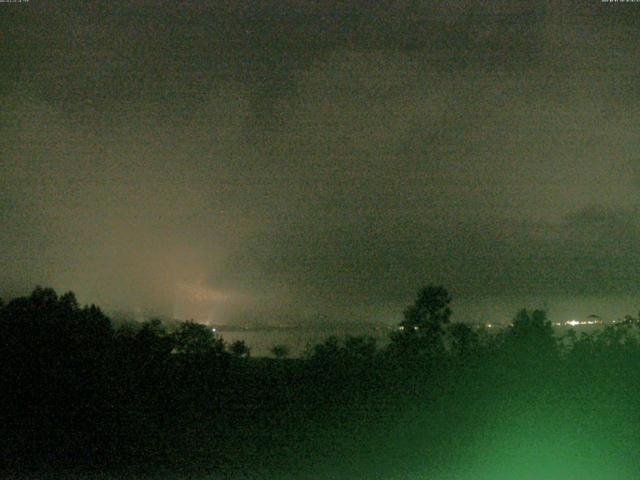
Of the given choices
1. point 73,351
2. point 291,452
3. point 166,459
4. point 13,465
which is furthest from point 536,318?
point 13,465

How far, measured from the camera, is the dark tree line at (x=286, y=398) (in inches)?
505

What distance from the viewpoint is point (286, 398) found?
15023 mm

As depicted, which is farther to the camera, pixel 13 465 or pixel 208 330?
pixel 208 330

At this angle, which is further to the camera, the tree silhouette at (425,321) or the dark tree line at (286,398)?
the tree silhouette at (425,321)

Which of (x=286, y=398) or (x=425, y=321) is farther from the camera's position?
(x=425, y=321)

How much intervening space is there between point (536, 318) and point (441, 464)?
18.1 ft

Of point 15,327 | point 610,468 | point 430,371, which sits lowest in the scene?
point 610,468

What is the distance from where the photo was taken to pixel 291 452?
43.2 feet

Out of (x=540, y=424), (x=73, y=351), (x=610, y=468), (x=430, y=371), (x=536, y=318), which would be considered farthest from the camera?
(x=536, y=318)

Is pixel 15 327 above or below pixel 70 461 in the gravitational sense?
above

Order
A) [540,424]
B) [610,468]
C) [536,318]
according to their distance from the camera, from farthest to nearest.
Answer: [536,318] < [540,424] < [610,468]

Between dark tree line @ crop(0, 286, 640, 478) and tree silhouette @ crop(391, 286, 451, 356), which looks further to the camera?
tree silhouette @ crop(391, 286, 451, 356)

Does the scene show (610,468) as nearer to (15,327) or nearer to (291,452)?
(291,452)

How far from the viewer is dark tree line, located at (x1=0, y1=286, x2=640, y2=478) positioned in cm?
1284
